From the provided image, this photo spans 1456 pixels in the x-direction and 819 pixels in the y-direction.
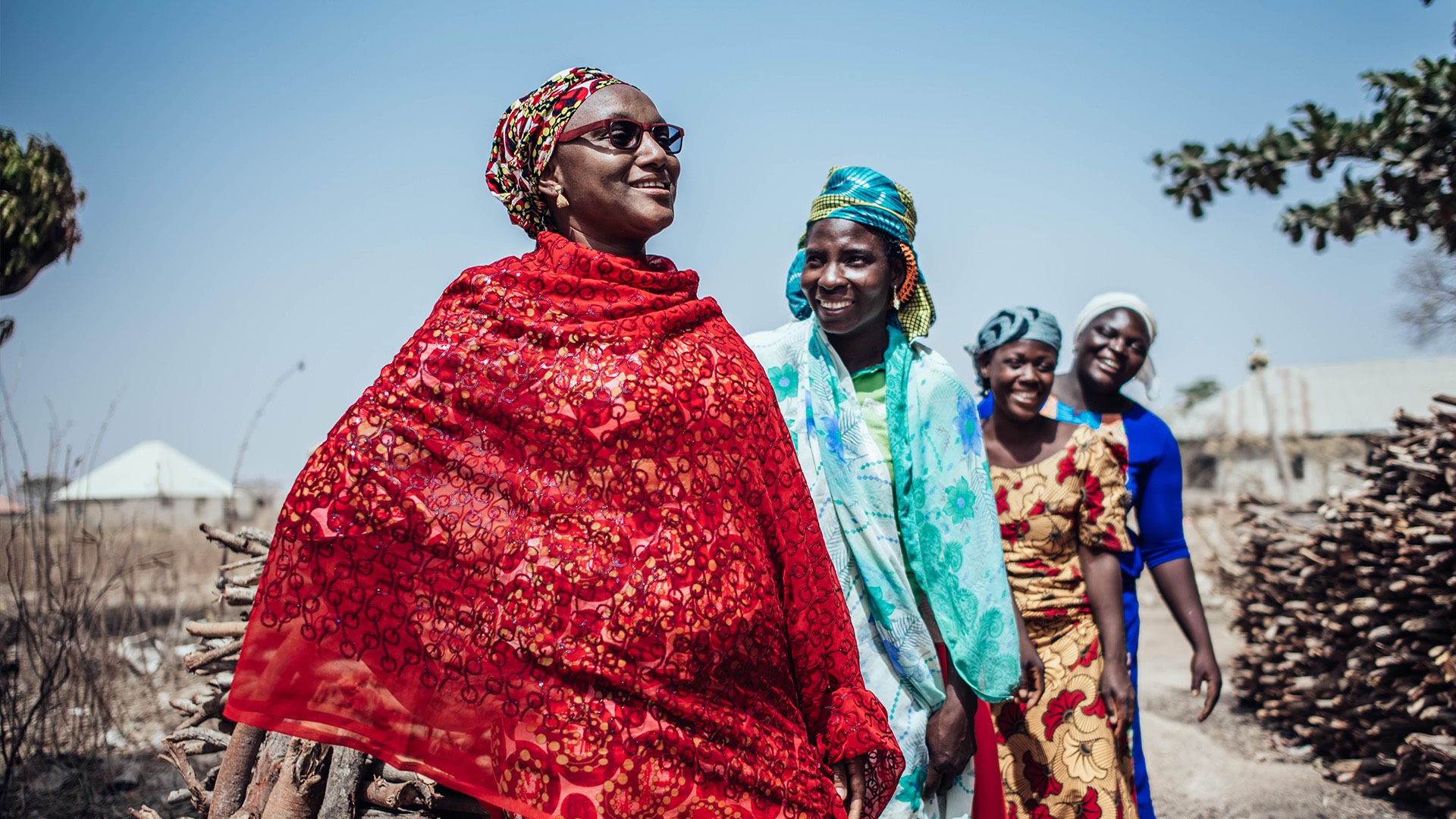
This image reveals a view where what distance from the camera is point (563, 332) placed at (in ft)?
6.74

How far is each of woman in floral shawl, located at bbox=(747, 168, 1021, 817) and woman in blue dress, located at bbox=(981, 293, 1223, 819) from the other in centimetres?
106

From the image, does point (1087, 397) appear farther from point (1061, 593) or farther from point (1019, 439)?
point (1061, 593)

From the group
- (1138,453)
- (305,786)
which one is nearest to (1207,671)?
(1138,453)

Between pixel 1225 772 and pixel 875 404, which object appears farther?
pixel 1225 772

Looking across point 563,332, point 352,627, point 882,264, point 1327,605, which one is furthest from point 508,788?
point 1327,605

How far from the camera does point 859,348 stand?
3244mm

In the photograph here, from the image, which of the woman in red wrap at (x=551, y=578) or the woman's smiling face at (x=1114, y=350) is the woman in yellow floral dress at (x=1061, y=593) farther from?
the woman in red wrap at (x=551, y=578)

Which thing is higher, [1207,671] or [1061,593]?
[1061,593]

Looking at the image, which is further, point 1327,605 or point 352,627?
point 1327,605

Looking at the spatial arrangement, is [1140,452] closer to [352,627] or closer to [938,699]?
[938,699]

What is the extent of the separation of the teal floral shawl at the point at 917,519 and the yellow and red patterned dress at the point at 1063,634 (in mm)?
620

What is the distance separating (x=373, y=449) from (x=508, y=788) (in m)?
0.72

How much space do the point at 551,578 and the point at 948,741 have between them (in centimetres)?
154

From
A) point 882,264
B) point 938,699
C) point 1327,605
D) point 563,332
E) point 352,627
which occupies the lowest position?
point 1327,605
